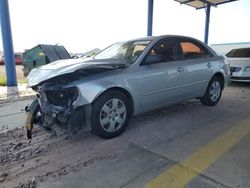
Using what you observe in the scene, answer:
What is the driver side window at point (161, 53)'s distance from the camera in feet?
14.2

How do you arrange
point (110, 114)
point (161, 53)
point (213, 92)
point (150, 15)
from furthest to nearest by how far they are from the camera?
point (150, 15) < point (213, 92) < point (161, 53) < point (110, 114)

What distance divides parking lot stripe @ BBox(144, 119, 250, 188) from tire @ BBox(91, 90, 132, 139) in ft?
3.89

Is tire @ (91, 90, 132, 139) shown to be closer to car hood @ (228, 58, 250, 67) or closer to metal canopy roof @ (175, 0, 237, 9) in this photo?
car hood @ (228, 58, 250, 67)

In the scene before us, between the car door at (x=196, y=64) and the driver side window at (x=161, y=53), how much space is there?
27 cm

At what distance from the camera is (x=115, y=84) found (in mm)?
3715

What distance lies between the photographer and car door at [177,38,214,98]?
16.3 ft

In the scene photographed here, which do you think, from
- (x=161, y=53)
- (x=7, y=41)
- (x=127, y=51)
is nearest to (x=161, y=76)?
(x=161, y=53)

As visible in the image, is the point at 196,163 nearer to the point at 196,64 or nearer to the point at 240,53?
the point at 196,64

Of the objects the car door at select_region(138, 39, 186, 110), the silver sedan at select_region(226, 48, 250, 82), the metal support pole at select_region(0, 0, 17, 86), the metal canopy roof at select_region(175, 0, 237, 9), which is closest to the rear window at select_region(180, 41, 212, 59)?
the car door at select_region(138, 39, 186, 110)

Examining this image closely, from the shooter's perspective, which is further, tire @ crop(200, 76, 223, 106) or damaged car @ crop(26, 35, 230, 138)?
tire @ crop(200, 76, 223, 106)

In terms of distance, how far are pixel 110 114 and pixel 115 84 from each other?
0.45m

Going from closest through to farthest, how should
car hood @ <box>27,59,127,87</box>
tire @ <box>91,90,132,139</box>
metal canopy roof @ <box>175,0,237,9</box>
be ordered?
car hood @ <box>27,59,127,87</box>, tire @ <box>91,90,132,139</box>, metal canopy roof @ <box>175,0,237,9</box>

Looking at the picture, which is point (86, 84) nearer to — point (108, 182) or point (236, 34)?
point (108, 182)

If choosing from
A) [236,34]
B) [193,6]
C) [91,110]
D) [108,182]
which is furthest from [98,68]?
[236,34]
